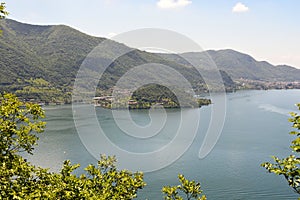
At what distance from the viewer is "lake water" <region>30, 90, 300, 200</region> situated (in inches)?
728

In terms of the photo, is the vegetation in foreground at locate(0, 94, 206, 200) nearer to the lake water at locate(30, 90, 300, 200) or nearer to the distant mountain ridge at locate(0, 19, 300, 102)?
the lake water at locate(30, 90, 300, 200)

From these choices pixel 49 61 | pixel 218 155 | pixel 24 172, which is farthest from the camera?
pixel 49 61

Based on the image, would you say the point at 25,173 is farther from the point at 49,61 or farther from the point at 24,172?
the point at 49,61

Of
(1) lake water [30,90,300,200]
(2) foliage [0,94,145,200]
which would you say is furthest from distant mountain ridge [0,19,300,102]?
(2) foliage [0,94,145,200]

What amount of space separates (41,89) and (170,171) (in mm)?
61757

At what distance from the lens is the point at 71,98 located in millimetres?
75125

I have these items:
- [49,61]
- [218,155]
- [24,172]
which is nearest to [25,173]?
[24,172]

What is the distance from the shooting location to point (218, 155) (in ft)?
85.4

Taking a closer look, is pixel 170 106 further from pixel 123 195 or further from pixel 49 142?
pixel 123 195

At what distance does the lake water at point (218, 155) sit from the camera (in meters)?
18.5

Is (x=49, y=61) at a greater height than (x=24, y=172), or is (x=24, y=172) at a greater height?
(x=49, y=61)

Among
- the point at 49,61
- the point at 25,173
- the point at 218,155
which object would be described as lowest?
the point at 218,155

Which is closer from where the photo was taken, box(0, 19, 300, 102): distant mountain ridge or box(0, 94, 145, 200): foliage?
box(0, 94, 145, 200): foliage

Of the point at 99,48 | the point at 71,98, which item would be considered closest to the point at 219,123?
the point at 71,98
